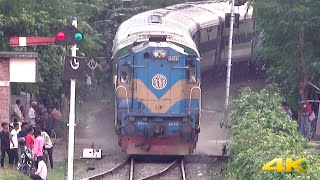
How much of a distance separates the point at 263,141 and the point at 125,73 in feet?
20.1

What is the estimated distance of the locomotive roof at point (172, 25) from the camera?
23859 mm

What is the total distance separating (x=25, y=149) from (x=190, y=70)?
498 cm

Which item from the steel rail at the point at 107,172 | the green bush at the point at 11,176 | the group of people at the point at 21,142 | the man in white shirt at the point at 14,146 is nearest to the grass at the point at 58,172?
the group of people at the point at 21,142

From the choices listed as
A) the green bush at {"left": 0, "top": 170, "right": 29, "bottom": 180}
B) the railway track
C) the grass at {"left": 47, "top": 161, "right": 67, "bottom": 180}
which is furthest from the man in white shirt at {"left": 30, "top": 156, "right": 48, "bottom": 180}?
the grass at {"left": 47, "top": 161, "right": 67, "bottom": 180}

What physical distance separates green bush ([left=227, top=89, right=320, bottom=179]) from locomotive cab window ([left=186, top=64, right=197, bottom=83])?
1.44 m

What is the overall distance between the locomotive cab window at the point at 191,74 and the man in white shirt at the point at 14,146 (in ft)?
14.8

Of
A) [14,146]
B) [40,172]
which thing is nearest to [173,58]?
[14,146]

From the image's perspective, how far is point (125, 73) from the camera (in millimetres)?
22766

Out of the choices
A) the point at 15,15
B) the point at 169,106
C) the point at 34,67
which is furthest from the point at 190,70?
the point at 15,15

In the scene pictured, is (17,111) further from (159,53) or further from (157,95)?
(159,53)

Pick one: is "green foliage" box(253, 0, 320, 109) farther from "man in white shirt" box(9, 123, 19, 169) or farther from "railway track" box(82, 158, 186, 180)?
"man in white shirt" box(9, 123, 19, 169)

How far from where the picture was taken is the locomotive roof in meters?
23.9

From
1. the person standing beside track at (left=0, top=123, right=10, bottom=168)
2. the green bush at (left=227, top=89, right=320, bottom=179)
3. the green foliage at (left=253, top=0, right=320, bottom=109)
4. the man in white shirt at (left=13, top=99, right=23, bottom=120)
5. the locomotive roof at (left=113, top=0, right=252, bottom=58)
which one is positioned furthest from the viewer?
the green foliage at (left=253, top=0, right=320, bottom=109)

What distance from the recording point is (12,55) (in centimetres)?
2300
